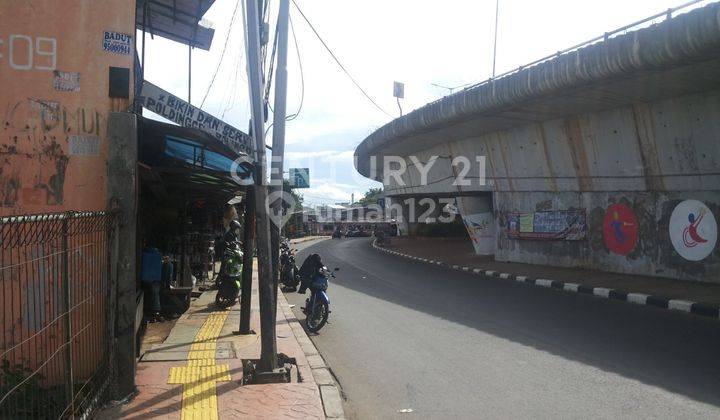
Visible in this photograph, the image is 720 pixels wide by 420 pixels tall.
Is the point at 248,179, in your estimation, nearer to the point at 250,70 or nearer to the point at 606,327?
the point at 250,70

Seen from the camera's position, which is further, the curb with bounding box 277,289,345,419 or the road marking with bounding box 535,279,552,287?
the road marking with bounding box 535,279,552,287

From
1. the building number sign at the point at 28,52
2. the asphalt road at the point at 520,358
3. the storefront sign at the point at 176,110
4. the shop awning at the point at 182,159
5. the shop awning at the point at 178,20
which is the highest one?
the shop awning at the point at 178,20

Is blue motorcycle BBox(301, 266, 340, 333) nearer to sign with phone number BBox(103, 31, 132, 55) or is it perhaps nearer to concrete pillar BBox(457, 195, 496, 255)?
sign with phone number BBox(103, 31, 132, 55)

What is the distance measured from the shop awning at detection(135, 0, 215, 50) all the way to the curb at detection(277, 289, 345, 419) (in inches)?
207

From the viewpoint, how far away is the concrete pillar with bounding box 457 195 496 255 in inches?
979

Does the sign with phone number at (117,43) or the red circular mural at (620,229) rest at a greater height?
the sign with phone number at (117,43)

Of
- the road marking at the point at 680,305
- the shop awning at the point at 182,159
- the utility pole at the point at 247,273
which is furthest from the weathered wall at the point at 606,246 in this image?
the shop awning at the point at 182,159

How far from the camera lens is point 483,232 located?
25078 mm

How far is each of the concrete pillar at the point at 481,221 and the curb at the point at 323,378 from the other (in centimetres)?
1602

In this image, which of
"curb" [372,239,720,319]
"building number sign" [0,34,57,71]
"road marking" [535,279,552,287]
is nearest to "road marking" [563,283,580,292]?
"curb" [372,239,720,319]

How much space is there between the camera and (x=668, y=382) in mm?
6090

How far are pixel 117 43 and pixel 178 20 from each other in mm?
5142

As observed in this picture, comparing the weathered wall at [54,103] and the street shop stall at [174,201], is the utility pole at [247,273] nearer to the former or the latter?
the street shop stall at [174,201]

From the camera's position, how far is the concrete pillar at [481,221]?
81.6 feet
